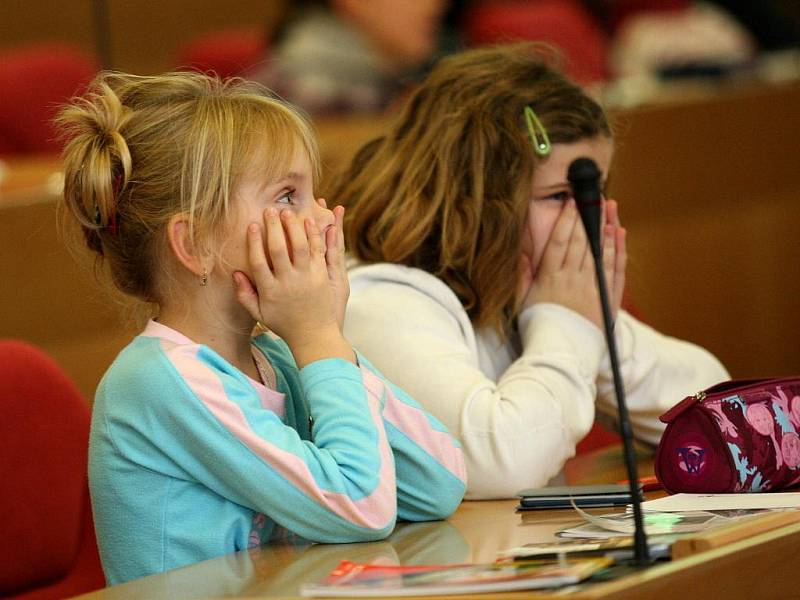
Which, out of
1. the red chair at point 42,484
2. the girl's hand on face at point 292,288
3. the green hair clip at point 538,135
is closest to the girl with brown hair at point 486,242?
the green hair clip at point 538,135

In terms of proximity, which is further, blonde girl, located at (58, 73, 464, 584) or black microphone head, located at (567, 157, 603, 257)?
blonde girl, located at (58, 73, 464, 584)

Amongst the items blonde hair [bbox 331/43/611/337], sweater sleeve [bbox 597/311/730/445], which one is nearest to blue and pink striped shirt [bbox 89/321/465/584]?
blonde hair [bbox 331/43/611/337]

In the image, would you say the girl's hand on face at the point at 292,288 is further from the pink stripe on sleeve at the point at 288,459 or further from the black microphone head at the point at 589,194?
the black microphone head at the point at 589,194

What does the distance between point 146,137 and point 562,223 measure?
2.21ft

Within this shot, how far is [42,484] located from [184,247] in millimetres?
513

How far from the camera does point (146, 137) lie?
5.14 ft

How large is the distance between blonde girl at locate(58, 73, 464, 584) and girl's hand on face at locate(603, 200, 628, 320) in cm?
47

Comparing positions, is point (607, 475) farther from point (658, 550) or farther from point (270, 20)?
point (270, 20)

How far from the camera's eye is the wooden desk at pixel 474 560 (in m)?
1.16

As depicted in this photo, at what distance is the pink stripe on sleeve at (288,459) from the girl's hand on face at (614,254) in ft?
1.99

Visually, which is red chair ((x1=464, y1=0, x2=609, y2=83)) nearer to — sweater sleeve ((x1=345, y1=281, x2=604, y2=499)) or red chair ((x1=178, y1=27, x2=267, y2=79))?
red chair ((x1=178, y1=27, x2=267, y2=79))

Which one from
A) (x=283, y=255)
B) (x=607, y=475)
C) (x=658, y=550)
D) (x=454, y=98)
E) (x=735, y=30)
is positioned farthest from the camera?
(x=735, y=30)

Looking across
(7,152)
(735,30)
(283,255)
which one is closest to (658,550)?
(283,255)

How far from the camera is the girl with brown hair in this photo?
1849 mm
